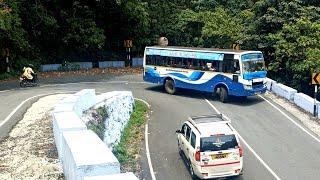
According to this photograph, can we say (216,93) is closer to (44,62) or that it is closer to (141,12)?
(141,12)

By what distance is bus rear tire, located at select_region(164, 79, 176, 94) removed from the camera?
1217 inches

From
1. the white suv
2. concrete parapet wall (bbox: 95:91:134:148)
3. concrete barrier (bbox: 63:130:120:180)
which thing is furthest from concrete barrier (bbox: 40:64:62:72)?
concrete barrier (bbox: 63:130:120:180)

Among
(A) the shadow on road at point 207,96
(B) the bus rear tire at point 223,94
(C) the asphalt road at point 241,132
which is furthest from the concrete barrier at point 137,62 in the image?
(B) the bus rear tire at point 223,94

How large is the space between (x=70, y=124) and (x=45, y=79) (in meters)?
27.2

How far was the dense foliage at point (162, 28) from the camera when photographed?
3319cm

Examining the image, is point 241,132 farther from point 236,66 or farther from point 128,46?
point 128,46

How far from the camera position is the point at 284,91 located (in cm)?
2852

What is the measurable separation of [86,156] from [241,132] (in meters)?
14.9

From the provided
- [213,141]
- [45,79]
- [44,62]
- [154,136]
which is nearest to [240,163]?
[213,141]

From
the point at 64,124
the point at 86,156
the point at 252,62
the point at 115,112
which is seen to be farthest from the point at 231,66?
the point at 86,156

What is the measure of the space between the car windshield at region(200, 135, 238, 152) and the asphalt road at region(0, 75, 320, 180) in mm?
1659

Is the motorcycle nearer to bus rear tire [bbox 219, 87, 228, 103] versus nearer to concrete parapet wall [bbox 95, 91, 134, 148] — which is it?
concrete parapet wall [bbox 95, 91, 134, 148]

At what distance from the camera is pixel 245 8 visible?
4706 cm

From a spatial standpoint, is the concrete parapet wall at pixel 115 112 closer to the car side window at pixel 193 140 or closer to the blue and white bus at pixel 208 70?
the car side window at pixel 193 140
